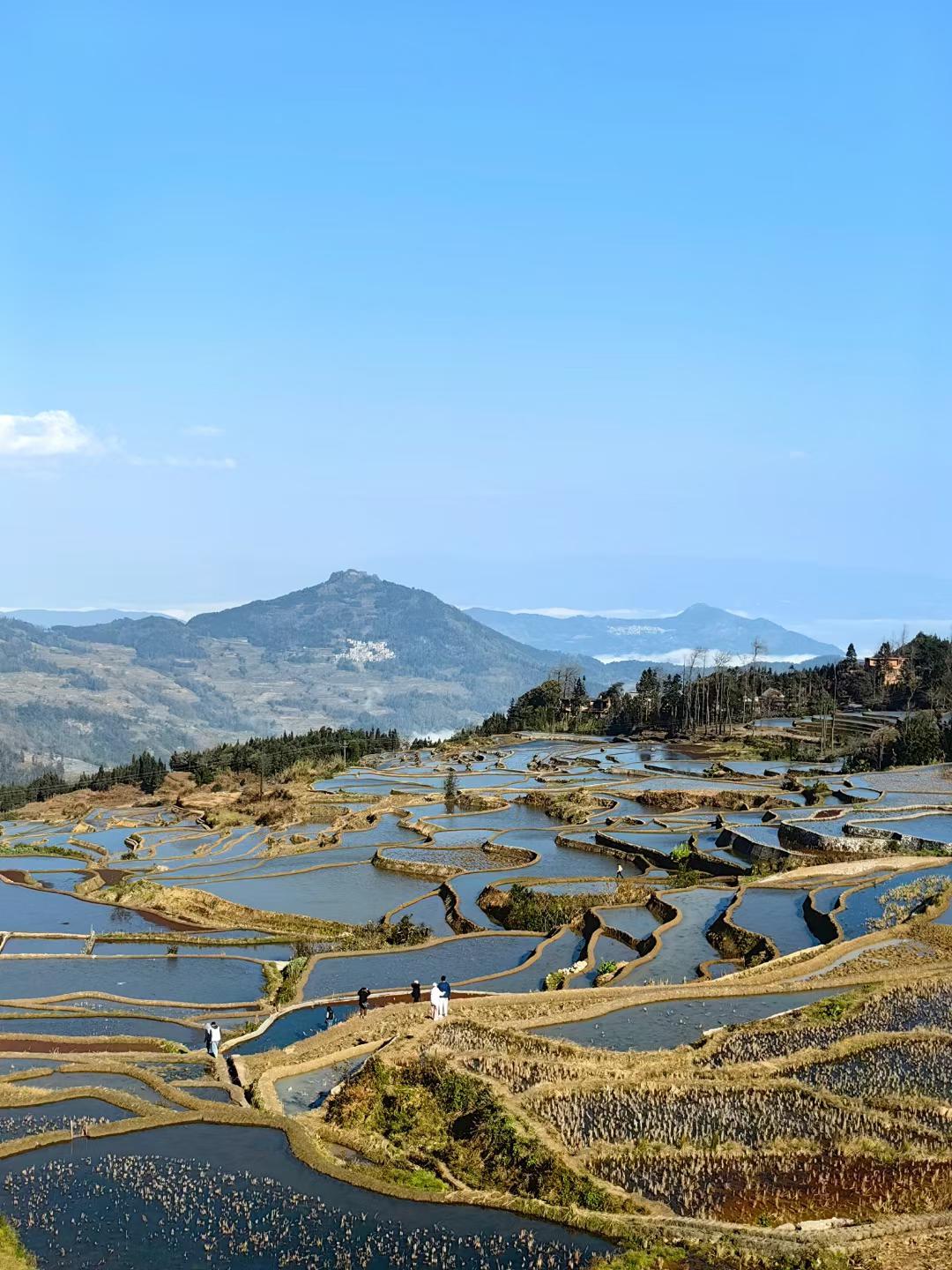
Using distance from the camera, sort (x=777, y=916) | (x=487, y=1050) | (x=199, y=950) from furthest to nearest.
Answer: (x=777, y=916), (x=199, y=950), (x=487, y=1050)

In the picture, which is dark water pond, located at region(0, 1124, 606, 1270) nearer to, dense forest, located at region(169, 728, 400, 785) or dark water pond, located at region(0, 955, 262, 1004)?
dark water pond, located at region(0, 955, 262, 1004)

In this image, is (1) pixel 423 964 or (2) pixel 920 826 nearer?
(1) pixel 423 964

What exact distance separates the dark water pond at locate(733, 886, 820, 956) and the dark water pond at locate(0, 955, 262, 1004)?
14.7m

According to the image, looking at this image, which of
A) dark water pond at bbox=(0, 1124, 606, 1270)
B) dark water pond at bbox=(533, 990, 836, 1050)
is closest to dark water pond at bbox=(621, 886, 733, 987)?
dark water pond at bbox=(533, 990, 836, 1050)

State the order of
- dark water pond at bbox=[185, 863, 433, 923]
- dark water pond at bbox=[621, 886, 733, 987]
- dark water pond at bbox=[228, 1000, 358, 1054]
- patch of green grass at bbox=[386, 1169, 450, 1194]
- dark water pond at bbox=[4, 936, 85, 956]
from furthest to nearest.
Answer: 1. dark water pond at bbox=[185, 863, 433, 923]
2. dark water pond at bbox=[4, 936, 85, 956]
3. dark water pond at bbox=[621, 886, 733, 987]
4. dark water pond at bbox=[228, 1000, 358, 1054]
5. patch of green grass at bbox=[386, 1169, 450, 1194]

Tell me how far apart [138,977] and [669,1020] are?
49.8 ft

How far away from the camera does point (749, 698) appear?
108500mm

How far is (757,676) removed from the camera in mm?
115750

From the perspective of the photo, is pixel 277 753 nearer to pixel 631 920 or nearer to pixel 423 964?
pixel 631 920

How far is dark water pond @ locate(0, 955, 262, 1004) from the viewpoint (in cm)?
2797

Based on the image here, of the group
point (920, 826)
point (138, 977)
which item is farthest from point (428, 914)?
point (920, 826)

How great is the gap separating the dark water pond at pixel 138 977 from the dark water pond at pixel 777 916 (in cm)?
1466

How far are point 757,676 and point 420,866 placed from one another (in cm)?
7939

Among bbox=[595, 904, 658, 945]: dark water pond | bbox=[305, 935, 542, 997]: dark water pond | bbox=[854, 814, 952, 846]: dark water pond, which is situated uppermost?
bbox=[854, 814, 952, 846]: dark water pond
